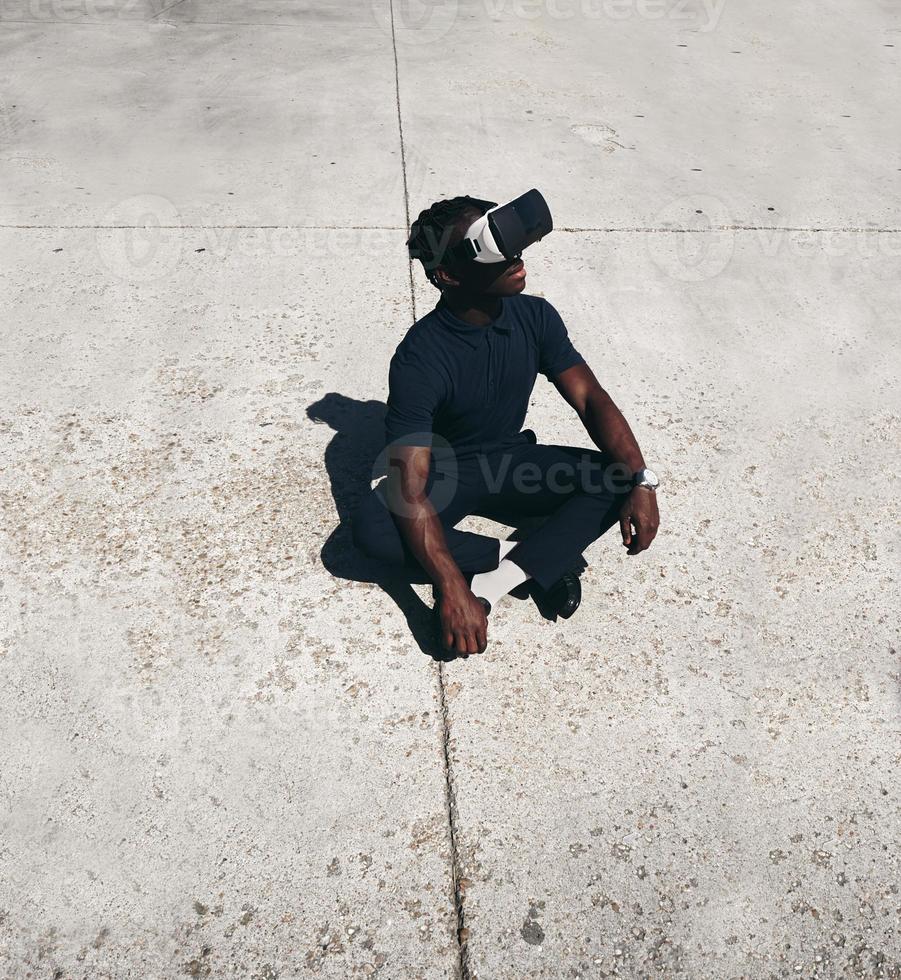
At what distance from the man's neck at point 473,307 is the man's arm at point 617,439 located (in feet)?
1.37

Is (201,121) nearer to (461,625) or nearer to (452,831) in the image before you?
(461,625)

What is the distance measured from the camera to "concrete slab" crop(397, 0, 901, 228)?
237 inches

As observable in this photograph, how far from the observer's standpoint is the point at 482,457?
10.7ft

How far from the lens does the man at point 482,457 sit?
9.33 ft

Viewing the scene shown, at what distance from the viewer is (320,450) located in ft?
12.8

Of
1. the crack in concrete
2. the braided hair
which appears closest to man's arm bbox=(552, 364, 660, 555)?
the braided hair

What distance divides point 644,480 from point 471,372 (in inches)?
25.9

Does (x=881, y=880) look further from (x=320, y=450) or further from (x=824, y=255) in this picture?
(x=824, y=255)

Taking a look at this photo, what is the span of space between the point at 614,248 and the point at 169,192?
2.72 m

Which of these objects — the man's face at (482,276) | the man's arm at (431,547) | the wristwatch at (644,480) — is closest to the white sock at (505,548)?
the man's arm at (431,547)

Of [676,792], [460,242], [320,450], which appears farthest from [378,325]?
[676,792]

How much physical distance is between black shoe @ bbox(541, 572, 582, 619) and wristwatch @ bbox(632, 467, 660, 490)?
0.38m

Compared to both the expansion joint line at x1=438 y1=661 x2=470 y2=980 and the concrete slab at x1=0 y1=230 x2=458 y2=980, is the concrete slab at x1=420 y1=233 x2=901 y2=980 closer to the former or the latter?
the expansion joint line at x1=438 y1=661 x2=470 y2=980

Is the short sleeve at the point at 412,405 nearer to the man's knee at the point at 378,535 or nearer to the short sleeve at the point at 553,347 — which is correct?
the man's knee at the point at 378,535
